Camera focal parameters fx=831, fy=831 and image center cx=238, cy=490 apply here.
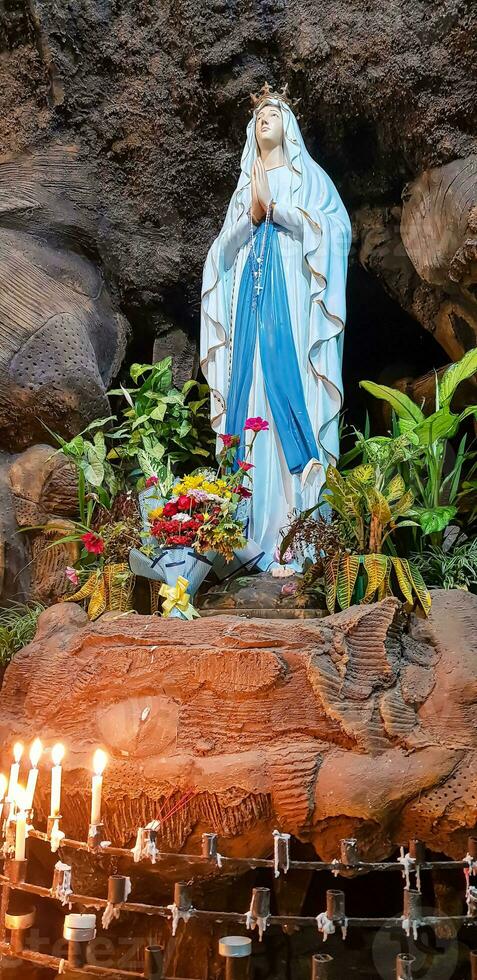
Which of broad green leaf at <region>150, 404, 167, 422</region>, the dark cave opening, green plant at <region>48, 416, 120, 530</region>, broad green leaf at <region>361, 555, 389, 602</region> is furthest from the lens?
the dark cave opening

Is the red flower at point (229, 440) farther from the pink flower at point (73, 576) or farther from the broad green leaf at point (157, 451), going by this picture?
the pink flower at point (73, 576)

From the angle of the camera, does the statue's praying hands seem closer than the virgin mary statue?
No

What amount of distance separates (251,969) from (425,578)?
2044 millimetres

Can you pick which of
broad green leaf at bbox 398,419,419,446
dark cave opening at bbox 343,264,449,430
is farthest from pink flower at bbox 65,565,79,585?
dark cave opening at bbox 343,264,449,430

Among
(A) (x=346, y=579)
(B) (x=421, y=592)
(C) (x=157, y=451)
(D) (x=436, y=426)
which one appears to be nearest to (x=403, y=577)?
(B) (x=421, y=592)

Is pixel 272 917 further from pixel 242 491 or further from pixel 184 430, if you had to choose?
pixel 184 430

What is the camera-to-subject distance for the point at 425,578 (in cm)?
444

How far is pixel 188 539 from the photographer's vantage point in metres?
4.20

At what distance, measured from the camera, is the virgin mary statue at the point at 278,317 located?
4.93 meters

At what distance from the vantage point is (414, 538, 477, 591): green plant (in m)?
4.32

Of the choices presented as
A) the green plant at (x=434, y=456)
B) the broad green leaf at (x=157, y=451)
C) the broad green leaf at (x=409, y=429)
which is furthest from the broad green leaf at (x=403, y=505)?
the broad green leaf at (x=157, y=451)

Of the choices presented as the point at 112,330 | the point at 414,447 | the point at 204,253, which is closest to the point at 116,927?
the point at 414,447

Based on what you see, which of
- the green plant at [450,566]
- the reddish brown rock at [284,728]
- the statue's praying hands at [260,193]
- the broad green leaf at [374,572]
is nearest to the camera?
the reddish brown rock at [284,728]

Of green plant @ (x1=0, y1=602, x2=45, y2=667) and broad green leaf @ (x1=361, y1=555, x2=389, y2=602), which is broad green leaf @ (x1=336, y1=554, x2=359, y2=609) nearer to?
broad green leaf @ (x1=361, y1=555, x2=389, y2=602)
